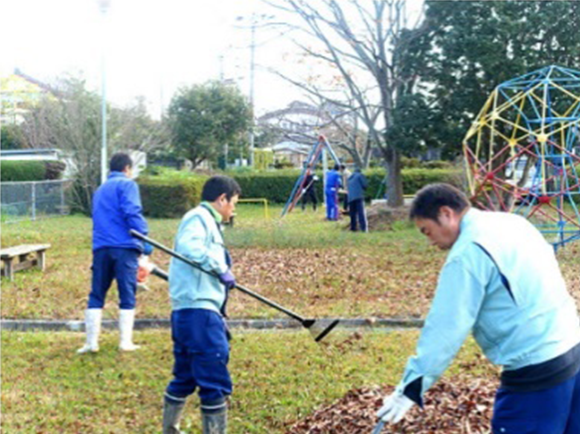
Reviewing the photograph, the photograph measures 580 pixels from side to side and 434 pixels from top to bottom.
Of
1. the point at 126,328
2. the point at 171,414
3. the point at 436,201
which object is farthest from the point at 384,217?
the point at 436,201

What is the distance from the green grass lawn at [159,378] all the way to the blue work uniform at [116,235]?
64cm

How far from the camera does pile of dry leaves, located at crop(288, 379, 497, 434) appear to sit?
461 cm

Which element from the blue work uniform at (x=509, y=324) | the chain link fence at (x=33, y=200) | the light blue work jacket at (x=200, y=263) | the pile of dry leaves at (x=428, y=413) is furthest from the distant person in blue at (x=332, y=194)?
the blue work uniform at (x=509, y=324)

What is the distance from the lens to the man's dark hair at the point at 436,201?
3191mm

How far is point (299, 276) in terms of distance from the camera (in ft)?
36.5

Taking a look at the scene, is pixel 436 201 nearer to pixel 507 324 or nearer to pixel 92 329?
pixel 507 324

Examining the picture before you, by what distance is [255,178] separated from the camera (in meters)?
31.4

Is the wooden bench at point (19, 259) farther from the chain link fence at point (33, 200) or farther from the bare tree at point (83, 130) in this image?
the bare tree at point (83, 130)

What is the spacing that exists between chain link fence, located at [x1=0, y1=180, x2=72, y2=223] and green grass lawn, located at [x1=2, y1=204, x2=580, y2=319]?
19.7 ft

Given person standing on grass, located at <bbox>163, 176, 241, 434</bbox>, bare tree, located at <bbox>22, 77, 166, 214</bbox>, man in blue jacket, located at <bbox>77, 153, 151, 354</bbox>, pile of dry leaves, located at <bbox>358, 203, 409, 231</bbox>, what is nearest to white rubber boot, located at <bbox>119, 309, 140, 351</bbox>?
man in blue jacket, located at <bbox>77, 153, 151, 354</bbox>

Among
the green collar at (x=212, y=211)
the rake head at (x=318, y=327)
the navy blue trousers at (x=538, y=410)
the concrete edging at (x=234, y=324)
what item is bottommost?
the concrete edging at (x=234, y=324)

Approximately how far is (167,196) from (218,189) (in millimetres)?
20029

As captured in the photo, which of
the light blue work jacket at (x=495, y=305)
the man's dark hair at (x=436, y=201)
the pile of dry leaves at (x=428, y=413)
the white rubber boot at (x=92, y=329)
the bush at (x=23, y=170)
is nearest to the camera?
the light blue work jacket at (x=495, y=305)

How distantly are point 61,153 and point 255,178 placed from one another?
8358 mm
